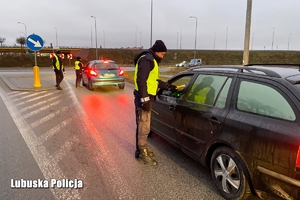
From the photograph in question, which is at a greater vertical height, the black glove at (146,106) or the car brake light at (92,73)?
the car brake light at (92,73)

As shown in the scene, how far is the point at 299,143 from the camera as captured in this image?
2219 mm

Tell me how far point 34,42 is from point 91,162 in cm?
957

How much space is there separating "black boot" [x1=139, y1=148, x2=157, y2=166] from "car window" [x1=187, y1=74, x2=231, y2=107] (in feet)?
3.84

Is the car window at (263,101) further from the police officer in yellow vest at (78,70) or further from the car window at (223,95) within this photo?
the police officer in yellow vest at (78,70)

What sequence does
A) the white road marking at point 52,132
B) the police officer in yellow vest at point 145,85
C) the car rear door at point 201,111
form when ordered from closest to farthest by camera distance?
the car rear door at point 201,111 < the police officer in yellow vest at point 145,85 < the white road marking at point 52,132

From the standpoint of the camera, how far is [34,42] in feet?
38.0

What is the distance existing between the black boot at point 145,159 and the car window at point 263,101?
1.72 meters

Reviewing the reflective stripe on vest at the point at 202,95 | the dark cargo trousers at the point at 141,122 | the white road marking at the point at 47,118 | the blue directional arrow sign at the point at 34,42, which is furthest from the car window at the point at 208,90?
the blue directional arrow sign at the point at 34,42

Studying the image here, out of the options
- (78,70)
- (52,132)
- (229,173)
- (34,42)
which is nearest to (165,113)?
(229,173)

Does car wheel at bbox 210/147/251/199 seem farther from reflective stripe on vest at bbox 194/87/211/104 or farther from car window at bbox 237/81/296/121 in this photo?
reflective stripe on vest at bbox 194/87/211/104

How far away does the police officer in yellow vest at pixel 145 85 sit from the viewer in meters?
3.77

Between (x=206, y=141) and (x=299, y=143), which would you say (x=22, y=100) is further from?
(x=299, y=143)

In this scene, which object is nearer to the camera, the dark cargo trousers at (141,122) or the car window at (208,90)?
the car window at (208,90)

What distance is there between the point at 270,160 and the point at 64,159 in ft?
10.5
